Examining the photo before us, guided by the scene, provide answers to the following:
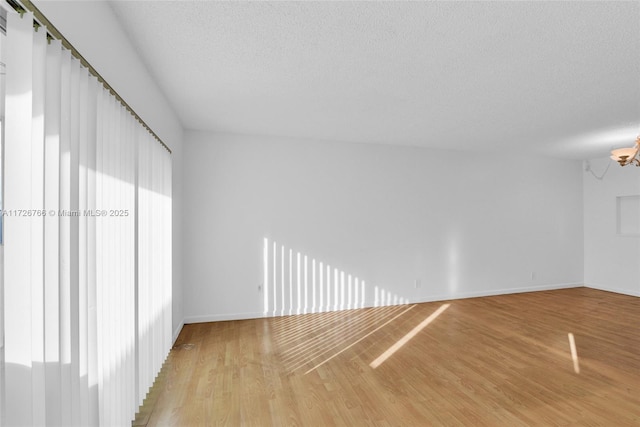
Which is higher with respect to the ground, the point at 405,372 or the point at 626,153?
the point at 626,153

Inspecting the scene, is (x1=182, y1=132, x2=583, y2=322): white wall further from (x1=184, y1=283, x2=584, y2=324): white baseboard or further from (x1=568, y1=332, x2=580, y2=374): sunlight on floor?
(x1=568, y1=332, x2=580, y2=374): sunlight on floor

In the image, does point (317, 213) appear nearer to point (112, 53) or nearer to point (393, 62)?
point (393, 62)

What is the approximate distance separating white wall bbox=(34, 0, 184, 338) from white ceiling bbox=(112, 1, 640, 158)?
0.36 ft

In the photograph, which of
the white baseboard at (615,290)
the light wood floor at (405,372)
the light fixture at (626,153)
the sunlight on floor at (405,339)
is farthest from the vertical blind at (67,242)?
the white baseboard at (615,290)

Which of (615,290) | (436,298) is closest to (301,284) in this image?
(436,298)

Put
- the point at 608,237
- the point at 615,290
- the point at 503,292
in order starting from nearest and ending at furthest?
the point at 503,292, the point at 615,290, the point at 608,237

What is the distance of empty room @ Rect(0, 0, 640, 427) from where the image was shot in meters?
1.23

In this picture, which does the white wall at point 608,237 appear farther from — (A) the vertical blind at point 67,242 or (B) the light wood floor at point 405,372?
(A) the vertical blind at point 67,242

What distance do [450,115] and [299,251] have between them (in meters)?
2.80

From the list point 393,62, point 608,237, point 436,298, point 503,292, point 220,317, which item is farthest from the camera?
point 608,237

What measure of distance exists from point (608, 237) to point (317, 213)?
6.08m

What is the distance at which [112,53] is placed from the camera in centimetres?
173

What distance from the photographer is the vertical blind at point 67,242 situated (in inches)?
39.3

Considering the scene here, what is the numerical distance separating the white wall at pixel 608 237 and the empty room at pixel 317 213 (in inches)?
1.6
